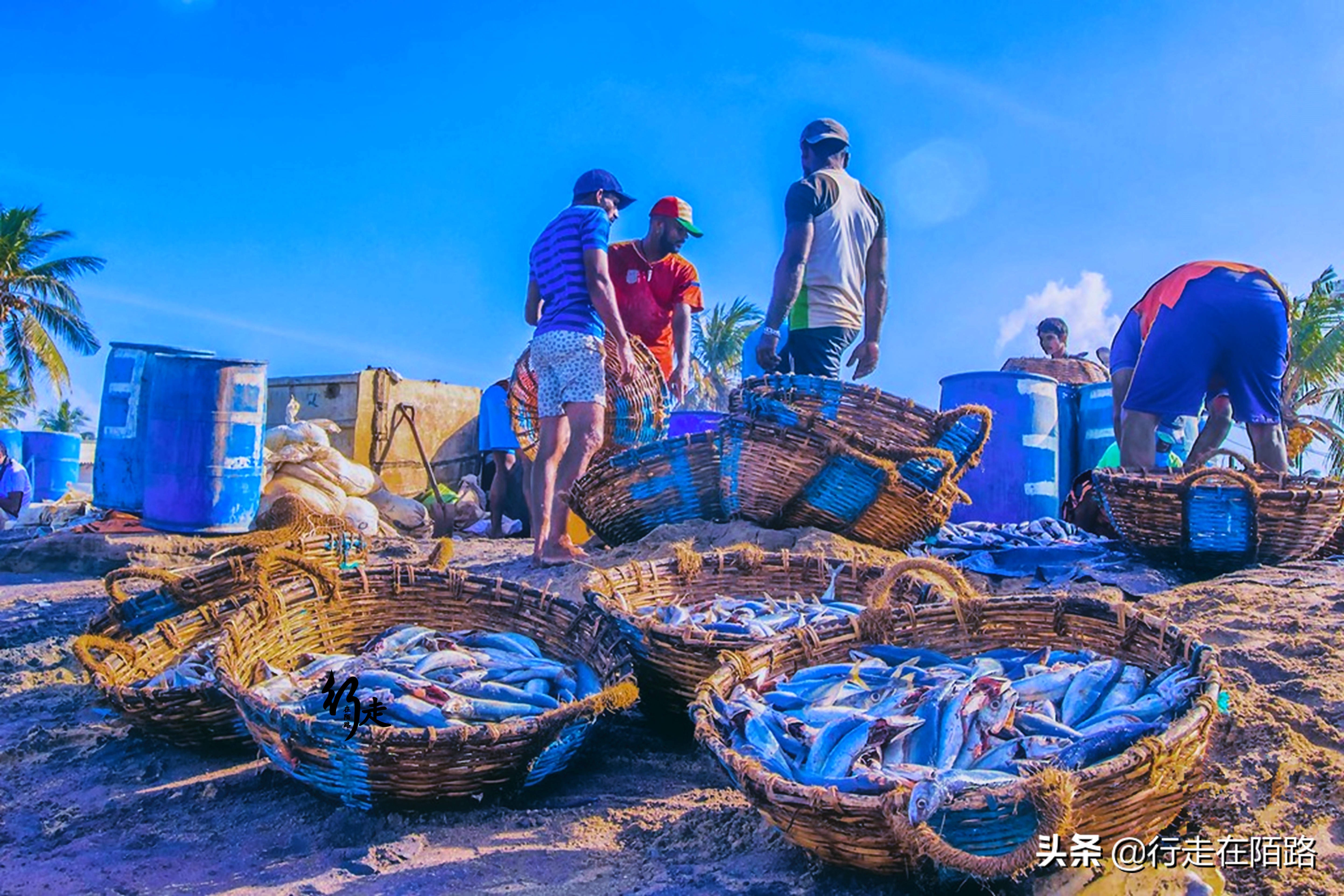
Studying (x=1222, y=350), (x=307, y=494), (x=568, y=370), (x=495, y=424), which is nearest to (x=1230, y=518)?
(x=1222, y=350)

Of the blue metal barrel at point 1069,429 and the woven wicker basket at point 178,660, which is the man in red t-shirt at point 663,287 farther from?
the blue metal barrel at point 1069,429

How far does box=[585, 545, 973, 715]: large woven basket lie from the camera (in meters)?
2.90

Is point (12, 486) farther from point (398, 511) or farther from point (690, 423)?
point (690, 423)

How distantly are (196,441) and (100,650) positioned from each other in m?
4.16

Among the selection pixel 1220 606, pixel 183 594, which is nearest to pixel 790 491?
pixel 1220 606

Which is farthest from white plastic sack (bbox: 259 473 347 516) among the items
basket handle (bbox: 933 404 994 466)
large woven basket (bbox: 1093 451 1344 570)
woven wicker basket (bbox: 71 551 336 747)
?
large woven basket (bbox: 1093 451 1344 570)

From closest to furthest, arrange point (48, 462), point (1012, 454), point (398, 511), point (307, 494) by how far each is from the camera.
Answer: point (1012, 454) → point (307, 494) → point (398, 511) → point (48, 462)

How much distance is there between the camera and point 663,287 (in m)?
6.47

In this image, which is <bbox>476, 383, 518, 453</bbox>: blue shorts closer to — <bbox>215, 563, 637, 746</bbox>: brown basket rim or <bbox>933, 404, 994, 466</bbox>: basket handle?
<bbox>933, 404, 994, 466</bbox>: basket handle

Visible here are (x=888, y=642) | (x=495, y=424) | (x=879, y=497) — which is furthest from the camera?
(x=495, y=424)

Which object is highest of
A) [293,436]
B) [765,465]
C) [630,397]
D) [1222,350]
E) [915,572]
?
[1222,350]

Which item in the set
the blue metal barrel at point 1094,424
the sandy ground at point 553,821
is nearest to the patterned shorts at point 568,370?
the sandy ground at point 553,821

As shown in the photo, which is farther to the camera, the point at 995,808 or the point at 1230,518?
the point at 1230,518

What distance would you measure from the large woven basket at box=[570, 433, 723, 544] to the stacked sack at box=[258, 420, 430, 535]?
3324mm
